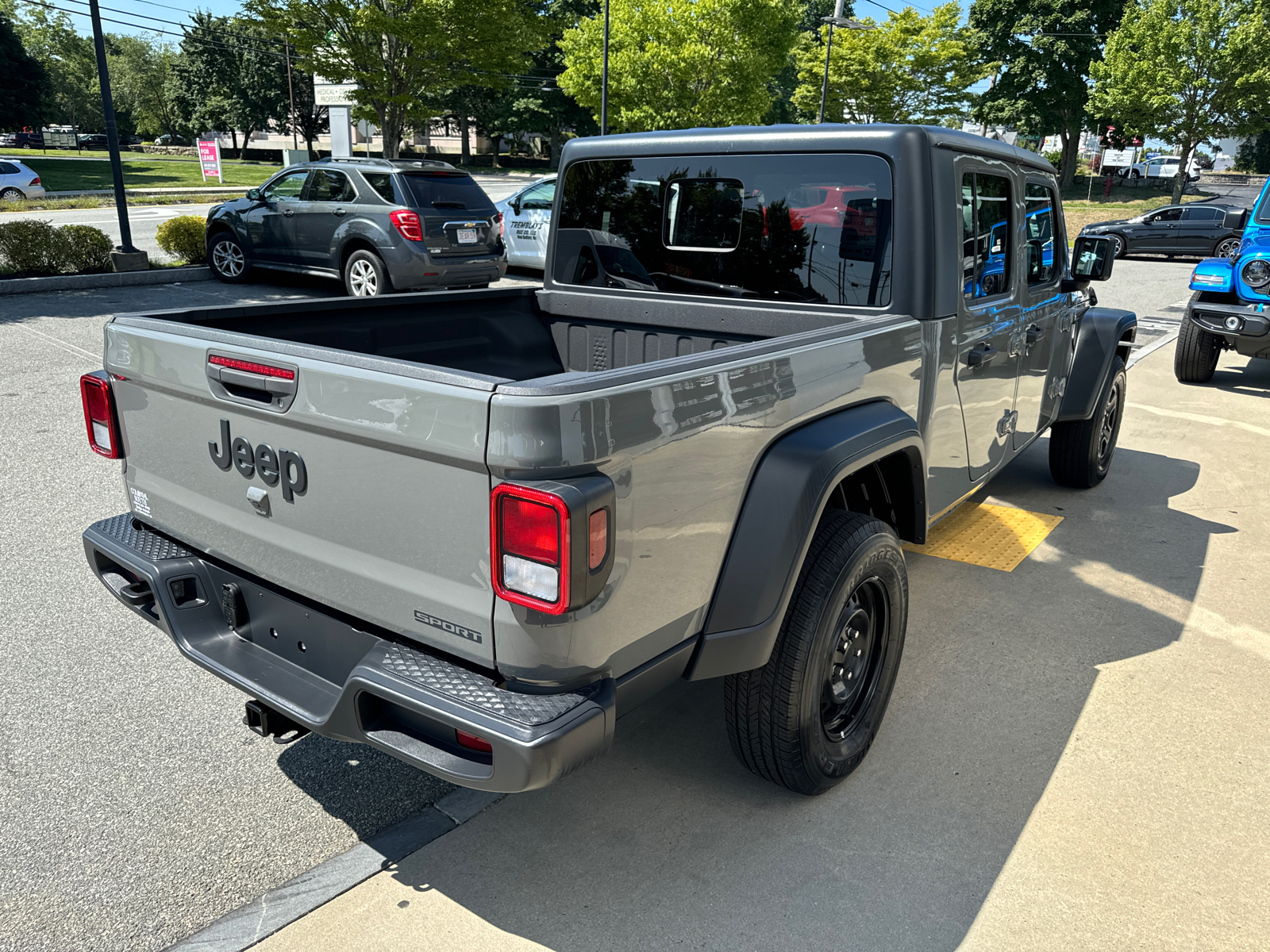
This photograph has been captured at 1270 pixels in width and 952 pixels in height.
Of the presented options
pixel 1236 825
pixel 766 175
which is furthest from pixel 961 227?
pixel 1236 825

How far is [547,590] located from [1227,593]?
4.05 metres

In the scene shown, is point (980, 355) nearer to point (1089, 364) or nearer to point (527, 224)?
point (1089, 364)

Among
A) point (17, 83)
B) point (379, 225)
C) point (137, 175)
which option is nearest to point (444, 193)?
point (379, 225)

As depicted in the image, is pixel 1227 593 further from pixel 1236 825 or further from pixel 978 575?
pixel 1236 825

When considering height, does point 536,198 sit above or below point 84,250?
above

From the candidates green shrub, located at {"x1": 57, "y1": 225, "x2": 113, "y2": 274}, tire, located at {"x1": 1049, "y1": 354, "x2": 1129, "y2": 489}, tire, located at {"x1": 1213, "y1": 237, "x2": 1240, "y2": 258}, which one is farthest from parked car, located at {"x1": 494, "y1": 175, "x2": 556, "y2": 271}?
tire, located at {"x1": 1213, "y1": 237, "x2": 1240, "y2": 258}

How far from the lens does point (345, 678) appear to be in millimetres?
2461

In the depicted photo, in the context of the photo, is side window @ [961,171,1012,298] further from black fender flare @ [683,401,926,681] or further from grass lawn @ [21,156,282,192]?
grass lawn @ [21,156,282,192]

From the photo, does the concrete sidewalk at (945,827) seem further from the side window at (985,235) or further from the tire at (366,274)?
the tire at (366,274)

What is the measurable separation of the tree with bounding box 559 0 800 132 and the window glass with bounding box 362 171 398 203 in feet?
76.4

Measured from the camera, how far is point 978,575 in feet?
15.5

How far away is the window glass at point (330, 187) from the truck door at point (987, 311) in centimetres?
944

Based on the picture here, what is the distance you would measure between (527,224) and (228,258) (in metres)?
4.28

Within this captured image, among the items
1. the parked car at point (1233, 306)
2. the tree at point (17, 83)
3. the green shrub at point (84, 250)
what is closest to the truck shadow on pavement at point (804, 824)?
the parked car at point (1233, 306)
